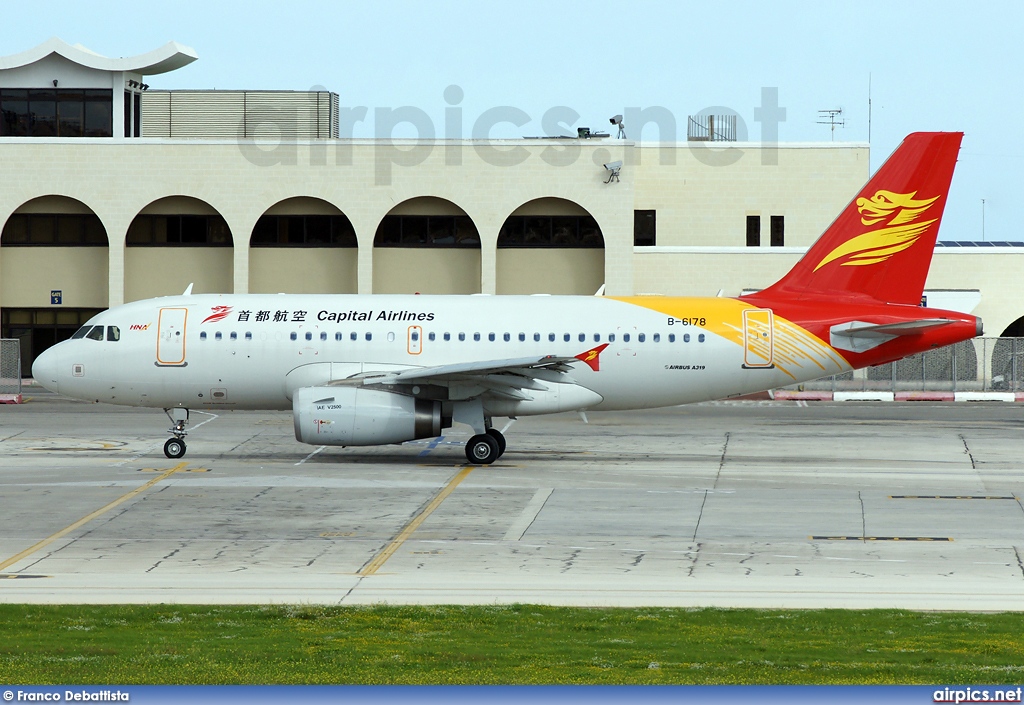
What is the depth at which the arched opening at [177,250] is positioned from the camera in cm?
5494

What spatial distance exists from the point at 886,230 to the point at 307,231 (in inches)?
1175

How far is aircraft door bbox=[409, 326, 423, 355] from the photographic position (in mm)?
30203

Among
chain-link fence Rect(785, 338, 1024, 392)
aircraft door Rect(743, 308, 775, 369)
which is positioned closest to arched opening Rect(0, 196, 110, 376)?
chain-link fence Rect(785, 338, 1024, 392)

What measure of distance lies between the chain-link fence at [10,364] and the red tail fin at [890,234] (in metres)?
32.3

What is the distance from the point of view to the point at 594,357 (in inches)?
1155

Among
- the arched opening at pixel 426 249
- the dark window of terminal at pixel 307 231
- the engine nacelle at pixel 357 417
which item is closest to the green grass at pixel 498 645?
the engine nacelle at pixel 357 417

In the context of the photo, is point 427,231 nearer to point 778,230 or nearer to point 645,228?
point 645,228

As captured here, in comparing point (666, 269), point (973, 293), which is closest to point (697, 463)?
point (666, 269)

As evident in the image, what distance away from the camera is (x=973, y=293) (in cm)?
5491

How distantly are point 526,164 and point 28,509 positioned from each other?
33753 millimetres

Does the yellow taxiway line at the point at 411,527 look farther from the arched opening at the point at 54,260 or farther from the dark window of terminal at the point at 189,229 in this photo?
the arched opening at the point at 54,260

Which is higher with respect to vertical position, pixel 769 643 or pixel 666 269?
pixel 666 269

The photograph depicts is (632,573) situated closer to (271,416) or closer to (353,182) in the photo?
(271,416)

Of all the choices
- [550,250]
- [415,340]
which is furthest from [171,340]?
[550,250]
